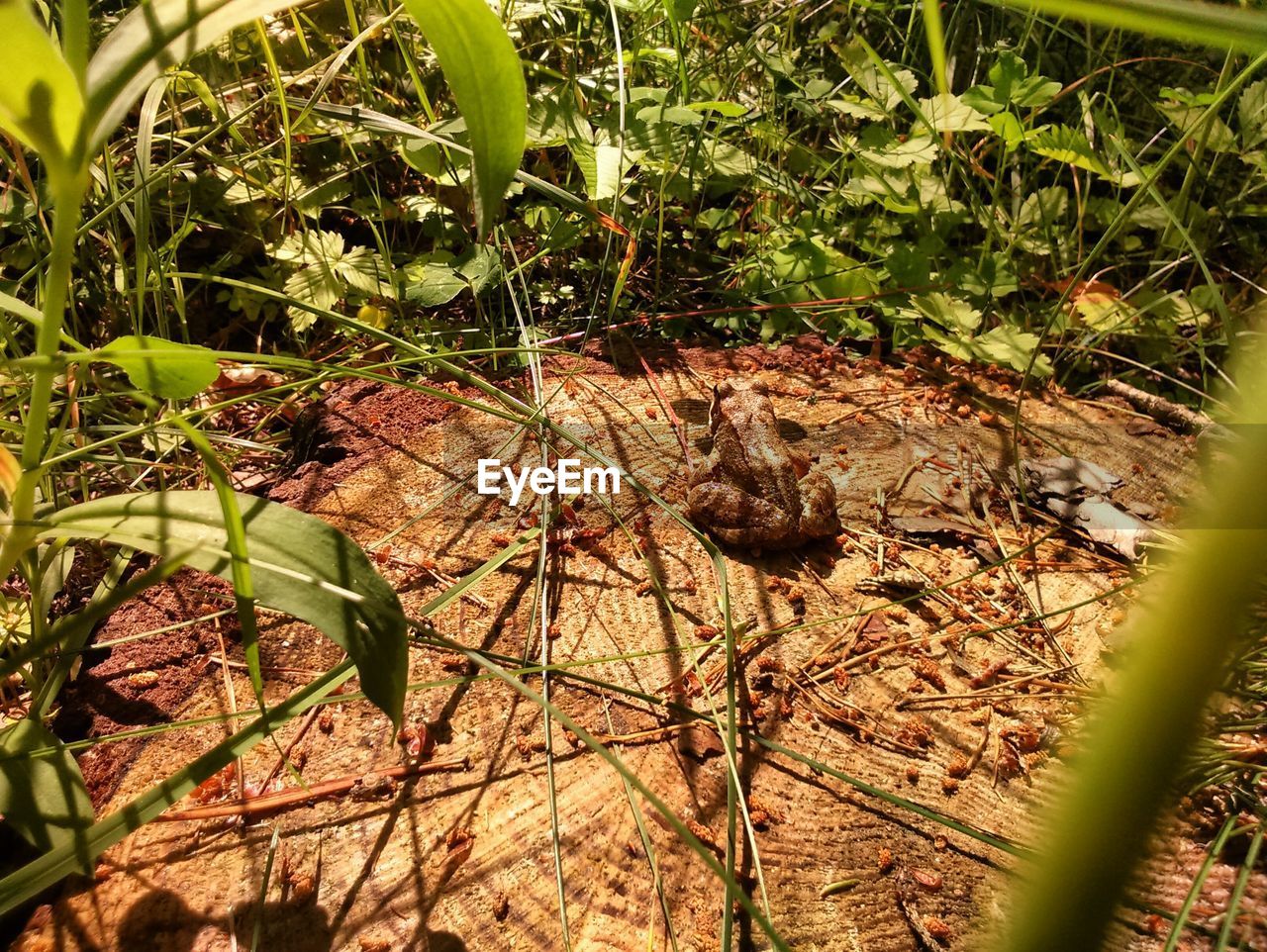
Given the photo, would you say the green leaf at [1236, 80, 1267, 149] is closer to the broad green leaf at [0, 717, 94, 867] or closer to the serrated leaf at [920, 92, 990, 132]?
the serrated leaf at [920, 92, 990, 132]

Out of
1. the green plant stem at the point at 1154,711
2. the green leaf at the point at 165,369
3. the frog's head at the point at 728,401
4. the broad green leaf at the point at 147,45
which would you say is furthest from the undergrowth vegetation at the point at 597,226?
the green plant stem at the point at 1154,711

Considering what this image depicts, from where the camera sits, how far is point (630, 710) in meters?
1.45

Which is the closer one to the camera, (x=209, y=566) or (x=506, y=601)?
(x=209, y=566)

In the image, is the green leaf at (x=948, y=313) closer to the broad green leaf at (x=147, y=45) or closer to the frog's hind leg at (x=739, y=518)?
the frog's hind leg at (x=739, y=518)

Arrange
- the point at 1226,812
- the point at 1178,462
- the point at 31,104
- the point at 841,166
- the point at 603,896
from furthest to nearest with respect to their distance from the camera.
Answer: the point at 841,166 → the point at 1178,462 → the point at 1226,812 → the point at 603,896 → the point at 31,104

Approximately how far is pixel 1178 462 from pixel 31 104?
2648 millimetres

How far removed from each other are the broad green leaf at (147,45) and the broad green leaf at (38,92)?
2 cm

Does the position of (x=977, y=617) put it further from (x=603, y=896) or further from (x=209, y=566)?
(x=209, y=566)

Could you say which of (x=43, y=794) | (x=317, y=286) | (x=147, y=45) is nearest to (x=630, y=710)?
(x=43, y=794)

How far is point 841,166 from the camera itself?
3.03 m

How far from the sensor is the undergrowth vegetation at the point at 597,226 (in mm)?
1877

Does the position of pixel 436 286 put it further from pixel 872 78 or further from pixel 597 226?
pixel 872 78

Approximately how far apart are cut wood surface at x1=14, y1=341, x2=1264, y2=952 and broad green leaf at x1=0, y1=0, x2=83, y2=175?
93 cm

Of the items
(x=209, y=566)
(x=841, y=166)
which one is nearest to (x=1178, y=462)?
(x=841, y=166)
